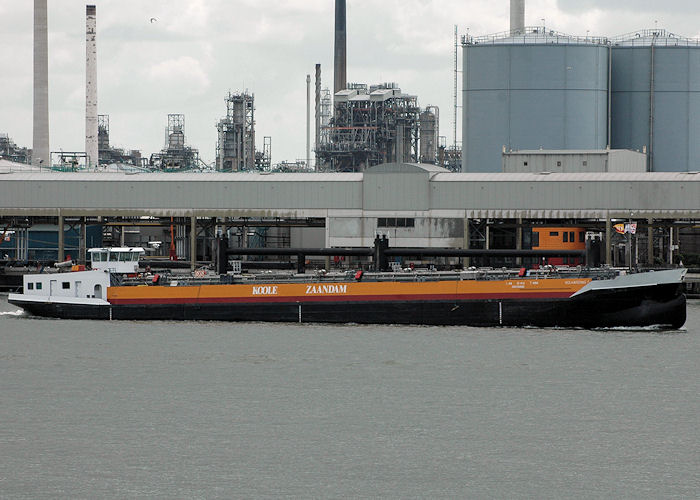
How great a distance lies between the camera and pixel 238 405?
1532 inches

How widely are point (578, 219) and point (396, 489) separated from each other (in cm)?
6650

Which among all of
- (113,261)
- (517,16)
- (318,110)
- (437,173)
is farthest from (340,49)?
(113,261)

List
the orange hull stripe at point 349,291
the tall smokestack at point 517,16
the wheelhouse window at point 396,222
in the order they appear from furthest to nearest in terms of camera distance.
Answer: the tall smokestack at point 517,16
the wheelhouse window at point 396,222
the orange hull stripe at point 349,291

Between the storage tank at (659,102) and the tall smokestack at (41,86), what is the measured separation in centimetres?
6186

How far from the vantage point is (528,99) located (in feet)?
387

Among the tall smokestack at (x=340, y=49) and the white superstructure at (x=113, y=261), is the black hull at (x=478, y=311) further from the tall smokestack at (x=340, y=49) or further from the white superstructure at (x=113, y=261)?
the tall smokestack at (x=340, y=49)

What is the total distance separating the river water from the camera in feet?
97.8

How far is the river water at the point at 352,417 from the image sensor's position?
2980 cm

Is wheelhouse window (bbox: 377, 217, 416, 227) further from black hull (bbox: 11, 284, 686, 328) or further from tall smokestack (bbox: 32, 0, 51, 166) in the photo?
tall smokestack (bbox: 32, 0, 51, 166)

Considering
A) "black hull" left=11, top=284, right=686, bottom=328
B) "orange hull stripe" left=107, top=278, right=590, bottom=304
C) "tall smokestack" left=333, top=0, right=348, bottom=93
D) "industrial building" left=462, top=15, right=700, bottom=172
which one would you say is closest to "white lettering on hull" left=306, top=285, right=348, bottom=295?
"orange hull stripe" left=107, top=278, right=590, bottom=304

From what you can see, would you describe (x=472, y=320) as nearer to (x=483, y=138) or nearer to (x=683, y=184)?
(x=683, y=184)

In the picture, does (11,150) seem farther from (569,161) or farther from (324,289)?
(324,289)

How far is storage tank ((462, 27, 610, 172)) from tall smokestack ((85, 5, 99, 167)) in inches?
→ 1636

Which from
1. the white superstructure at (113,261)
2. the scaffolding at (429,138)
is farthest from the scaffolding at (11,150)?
the white superstructure at (113,261)
